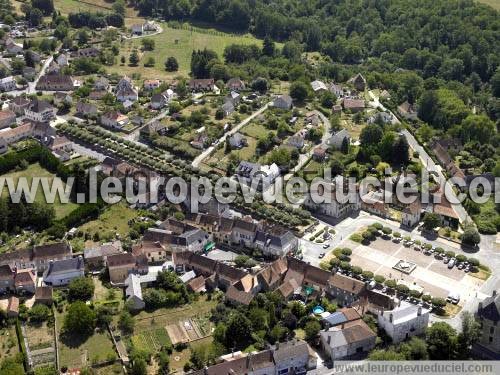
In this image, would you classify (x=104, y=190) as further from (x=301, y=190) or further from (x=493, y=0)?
(x=493, y=0)

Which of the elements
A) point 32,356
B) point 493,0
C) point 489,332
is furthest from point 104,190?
point 493,0

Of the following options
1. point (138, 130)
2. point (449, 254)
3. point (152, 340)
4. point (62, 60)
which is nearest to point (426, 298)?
point (449, 254)

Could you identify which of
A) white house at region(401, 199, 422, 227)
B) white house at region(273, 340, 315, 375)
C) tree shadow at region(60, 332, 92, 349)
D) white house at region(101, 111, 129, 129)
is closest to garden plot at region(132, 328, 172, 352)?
tree shadow at region(60, 332, 92, 349)

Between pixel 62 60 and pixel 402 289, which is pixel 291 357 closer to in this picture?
pixel 402 289

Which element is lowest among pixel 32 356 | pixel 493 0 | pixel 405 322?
pixel 32 356

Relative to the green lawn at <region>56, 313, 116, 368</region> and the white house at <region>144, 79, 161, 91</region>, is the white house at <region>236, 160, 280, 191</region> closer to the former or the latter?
the green lawn at <region>56, 313, 116, 368</region>

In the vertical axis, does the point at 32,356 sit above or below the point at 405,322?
below

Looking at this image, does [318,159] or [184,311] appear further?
[318,159]
